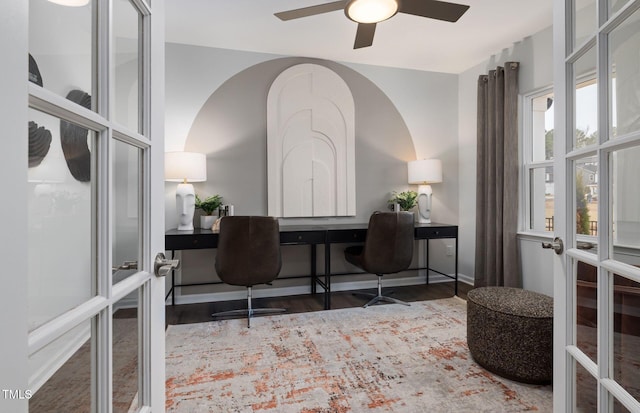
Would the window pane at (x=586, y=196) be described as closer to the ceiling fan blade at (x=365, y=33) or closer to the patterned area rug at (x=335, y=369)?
the patterned area rug at (x=335, y=369)

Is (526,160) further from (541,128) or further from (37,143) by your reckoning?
(37,143)

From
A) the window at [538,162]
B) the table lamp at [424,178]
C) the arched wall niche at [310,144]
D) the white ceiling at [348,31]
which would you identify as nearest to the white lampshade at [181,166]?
the arched wall niche at [310,144]

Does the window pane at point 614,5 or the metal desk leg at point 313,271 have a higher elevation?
the window pane at point 614,5

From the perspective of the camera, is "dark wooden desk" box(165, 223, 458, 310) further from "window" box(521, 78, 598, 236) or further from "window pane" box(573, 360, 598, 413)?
"window pane" box(573, 360, 598, 413)

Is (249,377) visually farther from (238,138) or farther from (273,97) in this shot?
(273,97)

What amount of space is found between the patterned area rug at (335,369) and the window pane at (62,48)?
162 cm

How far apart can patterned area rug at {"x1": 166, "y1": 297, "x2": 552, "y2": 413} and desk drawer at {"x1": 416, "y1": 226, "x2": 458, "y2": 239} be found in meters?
0.82

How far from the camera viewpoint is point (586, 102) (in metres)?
0.95

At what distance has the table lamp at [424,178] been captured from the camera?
3.67 m

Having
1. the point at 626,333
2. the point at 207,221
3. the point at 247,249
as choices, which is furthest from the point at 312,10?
the point at 626,333

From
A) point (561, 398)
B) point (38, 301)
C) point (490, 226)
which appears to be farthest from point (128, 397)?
point (490, 226)

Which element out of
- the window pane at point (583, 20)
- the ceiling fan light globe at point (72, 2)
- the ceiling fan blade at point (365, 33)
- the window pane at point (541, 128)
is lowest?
the ceiling fan light globe at point (72, 2)

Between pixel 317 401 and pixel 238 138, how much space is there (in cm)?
262

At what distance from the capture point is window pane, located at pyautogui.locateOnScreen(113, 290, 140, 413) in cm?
69
